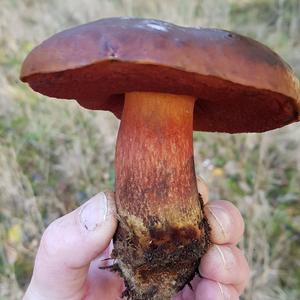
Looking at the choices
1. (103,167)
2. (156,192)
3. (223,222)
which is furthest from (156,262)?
(103,167)

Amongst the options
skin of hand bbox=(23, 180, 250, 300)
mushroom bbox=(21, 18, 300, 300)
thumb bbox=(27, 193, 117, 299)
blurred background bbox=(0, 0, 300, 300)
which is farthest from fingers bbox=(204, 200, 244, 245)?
blurred background bbox=(0, 0, 300, 300)

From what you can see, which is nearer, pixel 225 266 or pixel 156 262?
pixel 156 262

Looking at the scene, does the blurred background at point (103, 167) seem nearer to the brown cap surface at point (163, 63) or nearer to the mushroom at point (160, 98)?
the mushroom at point (160, 98)

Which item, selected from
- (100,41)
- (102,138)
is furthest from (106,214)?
(102,138)

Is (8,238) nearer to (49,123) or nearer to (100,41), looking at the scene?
(49,123)

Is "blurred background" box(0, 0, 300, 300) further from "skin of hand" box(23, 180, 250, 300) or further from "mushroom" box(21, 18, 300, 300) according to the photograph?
"mushroom" box(21, 18, 300, 300)

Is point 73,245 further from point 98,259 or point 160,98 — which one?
point 160,98
